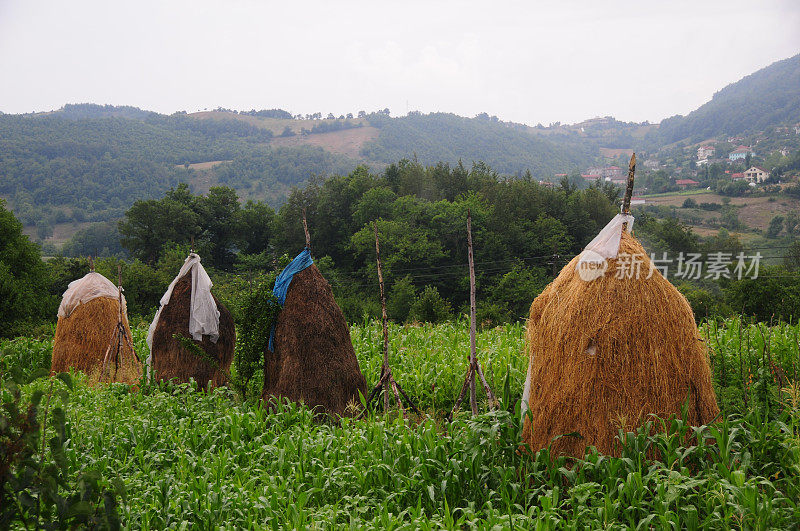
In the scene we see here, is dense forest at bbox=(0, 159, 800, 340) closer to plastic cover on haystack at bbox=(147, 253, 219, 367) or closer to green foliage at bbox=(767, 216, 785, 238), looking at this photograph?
green foliage at bbox=(767, 216, 785, 238)

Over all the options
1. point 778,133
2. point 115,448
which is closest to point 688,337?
point 115,448

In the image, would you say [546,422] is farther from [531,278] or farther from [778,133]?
[778,133]

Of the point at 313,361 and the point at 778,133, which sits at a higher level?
the point at 778,133

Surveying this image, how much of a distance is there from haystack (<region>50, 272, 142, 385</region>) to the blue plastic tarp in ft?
11.6

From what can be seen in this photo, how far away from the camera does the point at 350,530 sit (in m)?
Answer: 3.46

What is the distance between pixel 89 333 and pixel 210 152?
72839 millimetres

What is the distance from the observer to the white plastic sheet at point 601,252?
4.34 m

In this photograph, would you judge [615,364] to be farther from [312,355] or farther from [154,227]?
[154,227]

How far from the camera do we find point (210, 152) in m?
76.4

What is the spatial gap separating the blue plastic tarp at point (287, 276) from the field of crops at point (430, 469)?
47.5 inches

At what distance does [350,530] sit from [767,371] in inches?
167

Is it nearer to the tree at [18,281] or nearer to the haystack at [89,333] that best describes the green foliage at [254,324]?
the haystack at [89,333]

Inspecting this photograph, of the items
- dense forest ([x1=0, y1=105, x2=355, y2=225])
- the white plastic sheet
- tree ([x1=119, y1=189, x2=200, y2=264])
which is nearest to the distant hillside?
dense forest ([x1=0, y1=105, x2=355, y2=225])

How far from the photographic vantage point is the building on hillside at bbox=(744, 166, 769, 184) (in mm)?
49084
